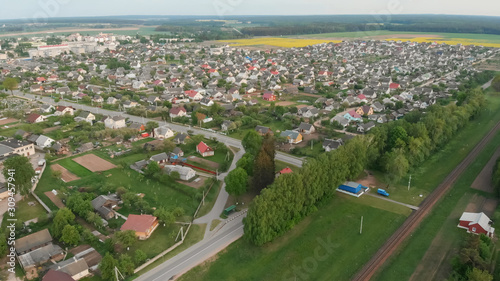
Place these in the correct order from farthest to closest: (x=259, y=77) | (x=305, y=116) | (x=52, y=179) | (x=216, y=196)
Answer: (x=259, y=77) → (x=305, y=116) → (x=52, y=179) → (x=216, y=196)

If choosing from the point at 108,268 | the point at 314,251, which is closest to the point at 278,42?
the point at 314,251

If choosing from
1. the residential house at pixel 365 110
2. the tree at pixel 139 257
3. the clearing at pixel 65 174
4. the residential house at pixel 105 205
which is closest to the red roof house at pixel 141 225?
the residential house at pixel 105 205

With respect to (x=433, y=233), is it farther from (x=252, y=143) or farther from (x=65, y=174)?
(x=65, y=174)

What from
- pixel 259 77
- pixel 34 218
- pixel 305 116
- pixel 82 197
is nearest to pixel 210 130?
pixel 305 116

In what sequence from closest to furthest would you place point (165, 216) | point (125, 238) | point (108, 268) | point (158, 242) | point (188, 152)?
point (108, 268) < point (125, 238) < point (158, 242) < point (165, 216) < point (188, 152)

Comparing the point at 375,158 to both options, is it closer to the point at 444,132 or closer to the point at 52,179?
the point at 444,132

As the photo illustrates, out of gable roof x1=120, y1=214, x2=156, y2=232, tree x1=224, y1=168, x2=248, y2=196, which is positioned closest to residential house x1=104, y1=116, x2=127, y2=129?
gable roof x1=120, y1=214, x2=156, y2=232
